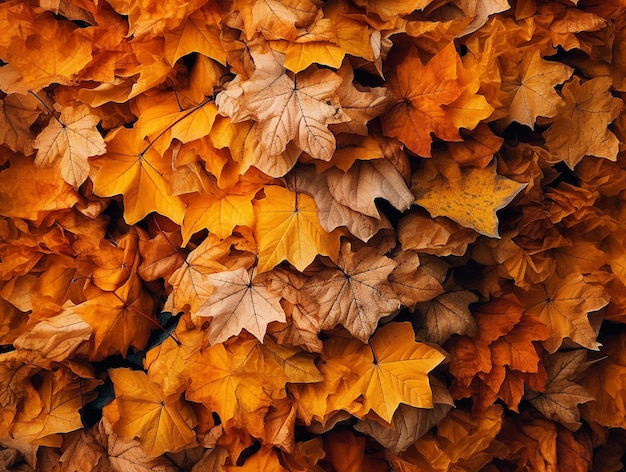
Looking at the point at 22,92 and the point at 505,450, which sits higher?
the point at 22,92

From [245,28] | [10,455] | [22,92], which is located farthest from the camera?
[10,455]

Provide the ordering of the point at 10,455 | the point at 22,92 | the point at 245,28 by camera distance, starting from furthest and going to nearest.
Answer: the point at 10,455
the point at 22,92
the point at 245,28

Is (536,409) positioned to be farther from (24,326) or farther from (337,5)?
(24,326)

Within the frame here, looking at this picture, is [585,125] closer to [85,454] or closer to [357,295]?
[357,295]

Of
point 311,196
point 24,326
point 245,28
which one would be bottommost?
point 24,326

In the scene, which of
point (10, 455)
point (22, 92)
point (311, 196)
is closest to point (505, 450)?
point (311, 196)

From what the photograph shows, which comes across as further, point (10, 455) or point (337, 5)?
point (10, 455)
